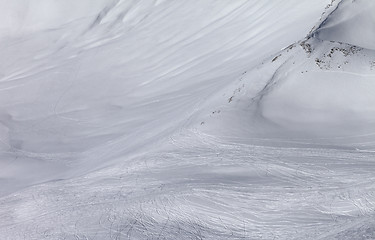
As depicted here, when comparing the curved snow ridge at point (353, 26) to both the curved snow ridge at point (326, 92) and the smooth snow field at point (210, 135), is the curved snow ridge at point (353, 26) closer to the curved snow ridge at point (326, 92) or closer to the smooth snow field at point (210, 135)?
the smooth snow field at point (210, 135)

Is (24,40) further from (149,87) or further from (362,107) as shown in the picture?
(362,107)

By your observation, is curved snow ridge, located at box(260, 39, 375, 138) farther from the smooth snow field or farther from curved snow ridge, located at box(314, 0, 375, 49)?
curved snow ridge, located at box(314, 0, 375, 49)

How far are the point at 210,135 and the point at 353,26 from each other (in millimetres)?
4901

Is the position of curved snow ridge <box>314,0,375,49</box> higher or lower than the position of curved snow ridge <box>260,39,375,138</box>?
higher

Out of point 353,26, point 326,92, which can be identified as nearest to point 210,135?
point 326,92

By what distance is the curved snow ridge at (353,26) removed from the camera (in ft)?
46.2

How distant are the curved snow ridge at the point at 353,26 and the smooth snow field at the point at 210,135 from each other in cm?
4

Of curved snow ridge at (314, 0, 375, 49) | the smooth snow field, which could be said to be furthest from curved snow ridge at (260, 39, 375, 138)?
curved snow ridge at (314, 0, 375, 49)

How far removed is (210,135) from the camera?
13062 mm

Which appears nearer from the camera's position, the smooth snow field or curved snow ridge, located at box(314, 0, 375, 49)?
the smooth snow field

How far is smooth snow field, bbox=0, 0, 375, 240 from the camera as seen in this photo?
10383 millimetres

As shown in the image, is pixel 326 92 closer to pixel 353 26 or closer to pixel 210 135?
pixel 353 26

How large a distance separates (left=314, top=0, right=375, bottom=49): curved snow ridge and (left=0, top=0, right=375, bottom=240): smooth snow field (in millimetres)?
37

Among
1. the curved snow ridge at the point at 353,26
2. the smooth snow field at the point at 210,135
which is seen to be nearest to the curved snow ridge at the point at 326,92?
the smooth snow field at the point at 210,135
